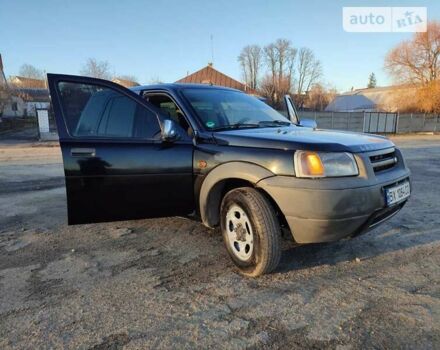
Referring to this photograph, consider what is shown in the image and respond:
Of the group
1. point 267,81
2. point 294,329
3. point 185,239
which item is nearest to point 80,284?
point 185,239

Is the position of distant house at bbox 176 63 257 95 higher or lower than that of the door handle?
higher

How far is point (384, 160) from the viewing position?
131 inches

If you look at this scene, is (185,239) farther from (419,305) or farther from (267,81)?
(267,81)

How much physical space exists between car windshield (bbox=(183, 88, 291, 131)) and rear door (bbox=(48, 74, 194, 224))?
0.43 metres

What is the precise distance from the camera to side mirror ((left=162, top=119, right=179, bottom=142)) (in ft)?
11.0

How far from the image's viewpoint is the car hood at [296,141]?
295 cm

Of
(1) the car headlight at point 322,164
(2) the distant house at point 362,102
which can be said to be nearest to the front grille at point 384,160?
(1) the car headlight at point 322,164

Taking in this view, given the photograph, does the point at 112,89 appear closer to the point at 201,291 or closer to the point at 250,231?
the point at 250,231

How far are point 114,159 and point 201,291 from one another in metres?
1.46

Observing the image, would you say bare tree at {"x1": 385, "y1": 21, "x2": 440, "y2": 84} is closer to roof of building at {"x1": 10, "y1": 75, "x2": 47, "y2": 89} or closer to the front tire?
the front tire

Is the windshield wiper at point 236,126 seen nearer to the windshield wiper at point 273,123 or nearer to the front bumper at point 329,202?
the windshield wiper at point 273,123

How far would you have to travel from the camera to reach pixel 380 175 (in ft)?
10.3

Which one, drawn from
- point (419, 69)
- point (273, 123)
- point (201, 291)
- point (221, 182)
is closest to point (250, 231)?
point (221, 182)

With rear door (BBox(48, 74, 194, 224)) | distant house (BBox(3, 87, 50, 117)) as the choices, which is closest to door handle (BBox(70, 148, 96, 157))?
rear door (BBox(48, 74, 194, 224))
